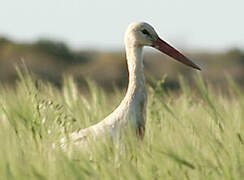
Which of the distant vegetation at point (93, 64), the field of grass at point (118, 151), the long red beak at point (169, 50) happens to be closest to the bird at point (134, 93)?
the long red beak at point (169, 50)

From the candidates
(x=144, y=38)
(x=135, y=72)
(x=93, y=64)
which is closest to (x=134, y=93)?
(x=135, y=72)

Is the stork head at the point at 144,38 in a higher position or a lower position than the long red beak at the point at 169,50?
higher

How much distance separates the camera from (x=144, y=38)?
4926 millimetres

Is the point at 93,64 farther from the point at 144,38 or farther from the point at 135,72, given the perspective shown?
the point at 135,72

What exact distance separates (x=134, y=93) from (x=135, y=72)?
0.26 m

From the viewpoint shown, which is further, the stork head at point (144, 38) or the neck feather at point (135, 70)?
the stork head at point (144, 38)

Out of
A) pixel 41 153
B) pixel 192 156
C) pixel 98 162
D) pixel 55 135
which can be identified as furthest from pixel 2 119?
pixel 192 156

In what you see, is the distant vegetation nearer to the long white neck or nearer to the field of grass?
the long white neck

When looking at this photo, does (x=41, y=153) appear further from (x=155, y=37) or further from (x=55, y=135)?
(x=155, y=37)

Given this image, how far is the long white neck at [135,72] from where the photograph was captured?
459cm

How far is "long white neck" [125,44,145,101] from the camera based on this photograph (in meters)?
4.59

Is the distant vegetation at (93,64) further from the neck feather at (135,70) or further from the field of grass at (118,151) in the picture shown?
the field of grass at (118,151)

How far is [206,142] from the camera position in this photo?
3205 millimetres

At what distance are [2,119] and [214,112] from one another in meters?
1.18
